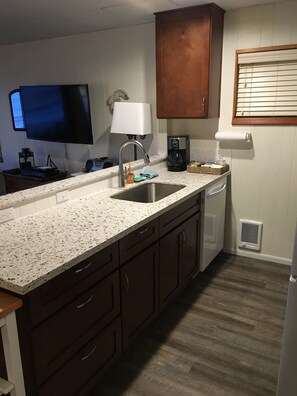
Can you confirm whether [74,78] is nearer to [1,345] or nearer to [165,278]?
[165,278]

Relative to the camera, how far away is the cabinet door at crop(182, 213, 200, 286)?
2512mm

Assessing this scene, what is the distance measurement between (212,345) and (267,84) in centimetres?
217

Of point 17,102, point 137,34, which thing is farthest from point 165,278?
point 17,102

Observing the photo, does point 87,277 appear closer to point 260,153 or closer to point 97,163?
point 260,153

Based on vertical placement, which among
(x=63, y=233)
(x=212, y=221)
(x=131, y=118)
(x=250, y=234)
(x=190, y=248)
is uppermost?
(x=131, y=118)

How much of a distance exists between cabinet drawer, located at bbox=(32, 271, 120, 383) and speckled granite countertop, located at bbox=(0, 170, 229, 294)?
8.5 inches

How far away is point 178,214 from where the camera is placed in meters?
2.34

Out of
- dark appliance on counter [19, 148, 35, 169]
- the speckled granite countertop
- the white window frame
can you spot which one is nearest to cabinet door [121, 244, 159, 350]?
the speckled granite countertop

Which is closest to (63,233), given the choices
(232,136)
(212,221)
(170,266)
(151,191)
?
(170,266)

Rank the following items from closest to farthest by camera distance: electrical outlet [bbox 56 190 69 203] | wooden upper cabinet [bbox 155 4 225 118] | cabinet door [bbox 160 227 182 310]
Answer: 1. electrical outlet [bbox 56 190 69 203]
2. cabinet door [bbox 160 227 182 310]
3. wooden upper cabinet [bbox 155 4 225 118]

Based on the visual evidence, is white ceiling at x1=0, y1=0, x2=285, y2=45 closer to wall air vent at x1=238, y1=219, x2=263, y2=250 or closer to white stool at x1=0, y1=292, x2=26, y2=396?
wall air vent at x1=238, y1=219, x2=263, y2=250

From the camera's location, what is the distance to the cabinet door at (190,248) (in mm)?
2512

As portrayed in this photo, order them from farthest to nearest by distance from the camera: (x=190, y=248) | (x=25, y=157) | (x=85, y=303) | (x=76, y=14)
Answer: (x=25, y=157) < (x=76, y=14) < (x=190, y=248) < (x=85, y=303)

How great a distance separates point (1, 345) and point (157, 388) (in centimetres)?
97
